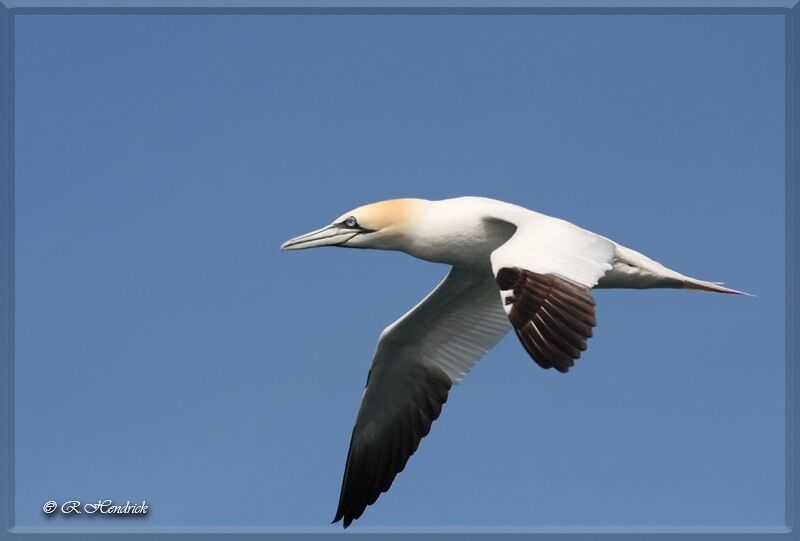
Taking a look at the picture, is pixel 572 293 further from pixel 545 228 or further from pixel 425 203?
pixel 425 203

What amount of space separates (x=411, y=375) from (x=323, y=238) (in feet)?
8.00

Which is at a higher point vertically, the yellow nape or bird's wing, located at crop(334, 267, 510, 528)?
the yellow nape

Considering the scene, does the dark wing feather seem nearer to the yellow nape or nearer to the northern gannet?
the northern gannet

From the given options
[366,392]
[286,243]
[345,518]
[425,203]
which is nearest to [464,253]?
A: [425,203]

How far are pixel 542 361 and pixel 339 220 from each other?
366 centimetres

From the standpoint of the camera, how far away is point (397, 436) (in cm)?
1697

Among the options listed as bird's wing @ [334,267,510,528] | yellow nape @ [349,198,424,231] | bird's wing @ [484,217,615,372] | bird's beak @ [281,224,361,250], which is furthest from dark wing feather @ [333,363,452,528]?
bird's wing @ [484,217,615,372]

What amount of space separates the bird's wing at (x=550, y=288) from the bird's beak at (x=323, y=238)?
7.07 ft

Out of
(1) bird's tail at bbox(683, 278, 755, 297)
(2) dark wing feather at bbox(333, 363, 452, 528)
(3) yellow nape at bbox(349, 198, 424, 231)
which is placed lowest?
(2) dark wing feather at bbox(333, 363, 452, 528)

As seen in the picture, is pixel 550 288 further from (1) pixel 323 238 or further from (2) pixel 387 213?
(1) pixel 323 238

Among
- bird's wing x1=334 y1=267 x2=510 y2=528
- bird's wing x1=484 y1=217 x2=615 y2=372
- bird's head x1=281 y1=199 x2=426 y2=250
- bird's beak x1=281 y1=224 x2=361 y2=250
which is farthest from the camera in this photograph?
bird's wing x1=334 y1=267 x2=510 y2=528

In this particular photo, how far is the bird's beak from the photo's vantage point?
14906 millimetres

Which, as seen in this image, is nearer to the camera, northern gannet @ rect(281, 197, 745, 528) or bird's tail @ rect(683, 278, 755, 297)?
northern gannet @ rect(281, 197, 745, 528)

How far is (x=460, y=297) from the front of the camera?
1639 centimetres
